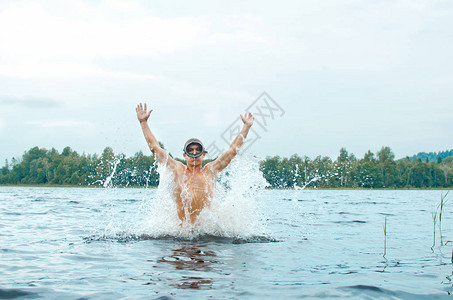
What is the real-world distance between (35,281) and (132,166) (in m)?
63.4

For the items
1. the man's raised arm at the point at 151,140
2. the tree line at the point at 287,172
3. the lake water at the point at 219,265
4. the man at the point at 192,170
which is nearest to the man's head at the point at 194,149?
the man at the point at 192,170

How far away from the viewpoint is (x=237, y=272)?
6.29 m

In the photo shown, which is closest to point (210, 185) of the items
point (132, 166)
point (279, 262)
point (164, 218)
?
point (164, 218)

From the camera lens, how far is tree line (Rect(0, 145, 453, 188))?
85.5 meters

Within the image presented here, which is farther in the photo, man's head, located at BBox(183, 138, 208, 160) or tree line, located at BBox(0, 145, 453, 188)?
tree line, located at BBox(0, 145, 453, 188)

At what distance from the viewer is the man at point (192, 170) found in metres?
9.69

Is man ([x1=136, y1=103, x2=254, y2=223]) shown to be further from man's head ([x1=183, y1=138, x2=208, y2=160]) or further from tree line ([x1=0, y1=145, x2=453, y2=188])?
tree line ([x1=0, y1=145, x2=453, y2=188])

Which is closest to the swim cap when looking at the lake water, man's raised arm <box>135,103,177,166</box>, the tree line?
man's raised arm <box>135,103,177,166</box>

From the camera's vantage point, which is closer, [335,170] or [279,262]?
[279,262]

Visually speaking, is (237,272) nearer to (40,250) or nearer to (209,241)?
(209,241)

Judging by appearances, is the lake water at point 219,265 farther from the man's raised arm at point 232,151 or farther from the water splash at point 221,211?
the man's raised arm at point 232,151

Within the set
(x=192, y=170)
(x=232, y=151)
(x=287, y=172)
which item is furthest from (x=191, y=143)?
(x=287, y=172)

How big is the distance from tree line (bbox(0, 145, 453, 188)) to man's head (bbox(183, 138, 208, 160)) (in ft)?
188

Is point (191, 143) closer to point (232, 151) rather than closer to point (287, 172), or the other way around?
point (232, 151)
